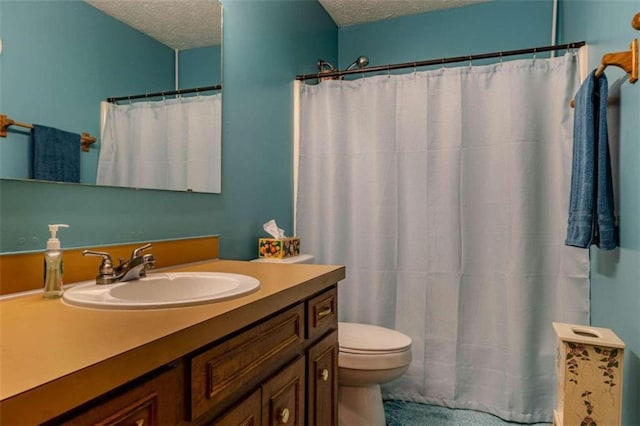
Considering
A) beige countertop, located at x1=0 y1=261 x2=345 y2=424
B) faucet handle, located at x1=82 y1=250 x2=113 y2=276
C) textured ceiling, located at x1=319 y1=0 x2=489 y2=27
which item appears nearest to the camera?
beige countertop, located at x1=0 y1=261 x2=345 y2=424

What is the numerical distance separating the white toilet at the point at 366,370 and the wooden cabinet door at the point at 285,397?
2.12 ft

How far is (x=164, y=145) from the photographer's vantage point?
1375 millimetres

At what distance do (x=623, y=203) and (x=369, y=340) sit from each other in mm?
1129

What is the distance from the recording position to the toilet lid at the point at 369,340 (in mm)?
1733

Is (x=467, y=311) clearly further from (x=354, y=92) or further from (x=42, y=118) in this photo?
(x=42, y=118)

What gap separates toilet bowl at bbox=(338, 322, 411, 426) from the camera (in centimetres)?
171

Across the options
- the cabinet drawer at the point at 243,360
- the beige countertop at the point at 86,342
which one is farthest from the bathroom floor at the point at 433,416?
the beige countertop at the point at 86,342

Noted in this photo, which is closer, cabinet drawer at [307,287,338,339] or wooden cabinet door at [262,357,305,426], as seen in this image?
wooden cabinet door at [262,357,305,426]

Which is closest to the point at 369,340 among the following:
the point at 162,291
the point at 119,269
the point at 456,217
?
the point at 456,217

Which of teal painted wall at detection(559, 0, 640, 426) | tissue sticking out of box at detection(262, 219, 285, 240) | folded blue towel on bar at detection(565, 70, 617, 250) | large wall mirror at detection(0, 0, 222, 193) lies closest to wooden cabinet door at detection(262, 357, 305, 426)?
large wall mirror at detection(0, 0, 222, 193)

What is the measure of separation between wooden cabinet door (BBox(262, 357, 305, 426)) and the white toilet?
65cm

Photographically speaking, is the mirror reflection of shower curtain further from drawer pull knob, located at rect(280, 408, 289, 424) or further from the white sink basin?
drawer pull knob, located at rect(280, 408, 289, 424)

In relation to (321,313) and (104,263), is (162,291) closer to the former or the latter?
(104,263)

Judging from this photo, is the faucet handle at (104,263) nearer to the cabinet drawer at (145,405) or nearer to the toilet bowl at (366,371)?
the cabinet drawer at (145,405)
